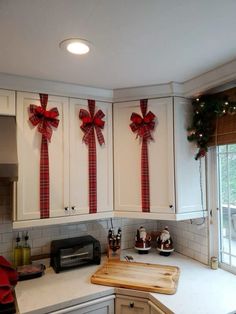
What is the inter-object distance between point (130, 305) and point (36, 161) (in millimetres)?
1156

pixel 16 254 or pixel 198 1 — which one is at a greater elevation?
pixel 198 1

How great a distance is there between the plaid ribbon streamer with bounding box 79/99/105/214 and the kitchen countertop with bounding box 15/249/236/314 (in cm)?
53

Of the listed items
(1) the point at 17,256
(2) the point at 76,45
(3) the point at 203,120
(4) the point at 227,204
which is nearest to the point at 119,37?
(2) the point at 76,45

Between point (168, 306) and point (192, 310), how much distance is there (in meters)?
0.13

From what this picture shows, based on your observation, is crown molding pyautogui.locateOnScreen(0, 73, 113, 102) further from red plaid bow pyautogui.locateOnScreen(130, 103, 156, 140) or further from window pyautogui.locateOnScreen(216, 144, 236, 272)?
window pyautogui.locateOnScreen(216, 144, 236, 272)

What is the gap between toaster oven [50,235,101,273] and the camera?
1903mm

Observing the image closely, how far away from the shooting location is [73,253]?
1979 mm

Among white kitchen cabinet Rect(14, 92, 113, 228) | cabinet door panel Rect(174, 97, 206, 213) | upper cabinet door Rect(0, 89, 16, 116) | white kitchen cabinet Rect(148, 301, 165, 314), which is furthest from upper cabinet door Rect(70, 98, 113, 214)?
white kitchen cabinet Rect(148, 301, 165, 314)

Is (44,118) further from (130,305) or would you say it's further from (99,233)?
(130,305)

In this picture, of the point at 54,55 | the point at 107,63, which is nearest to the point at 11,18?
the point at 54,55

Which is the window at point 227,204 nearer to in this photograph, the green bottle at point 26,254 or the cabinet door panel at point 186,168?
the cabinet door panel at point 186,168

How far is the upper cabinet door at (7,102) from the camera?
68.4 inches

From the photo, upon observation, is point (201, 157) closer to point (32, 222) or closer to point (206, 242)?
point (206, 242)

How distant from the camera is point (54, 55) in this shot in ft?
4.72
